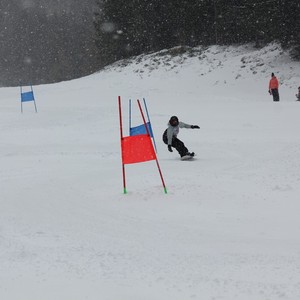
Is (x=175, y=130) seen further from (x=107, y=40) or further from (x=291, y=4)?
(x=107, y=40)

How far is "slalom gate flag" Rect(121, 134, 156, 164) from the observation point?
8516mm

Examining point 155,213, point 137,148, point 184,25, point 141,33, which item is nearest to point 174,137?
point 137,148

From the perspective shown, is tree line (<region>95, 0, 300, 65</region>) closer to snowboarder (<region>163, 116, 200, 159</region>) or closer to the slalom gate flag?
snowboarder (<region>163, 116, 200, 159</region>)

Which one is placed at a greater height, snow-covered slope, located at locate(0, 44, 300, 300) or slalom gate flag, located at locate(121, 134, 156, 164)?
slalom gate flag, located at locate(121, 134, 156, 164)

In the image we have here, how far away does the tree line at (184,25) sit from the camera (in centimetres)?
3019

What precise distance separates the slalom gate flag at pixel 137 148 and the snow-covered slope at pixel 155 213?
2.09 ft

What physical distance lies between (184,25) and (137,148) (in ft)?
119

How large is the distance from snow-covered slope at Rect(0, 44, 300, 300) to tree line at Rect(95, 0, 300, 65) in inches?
501

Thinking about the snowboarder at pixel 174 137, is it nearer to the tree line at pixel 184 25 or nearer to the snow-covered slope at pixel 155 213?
the snow-covered slope at pixel 155 213

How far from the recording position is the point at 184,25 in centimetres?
4312

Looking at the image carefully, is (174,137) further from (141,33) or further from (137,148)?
(141,33)

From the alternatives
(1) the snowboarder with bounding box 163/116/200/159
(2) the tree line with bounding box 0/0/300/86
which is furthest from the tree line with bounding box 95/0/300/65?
(1) the snowboarder with bounding box 163/116/200/159

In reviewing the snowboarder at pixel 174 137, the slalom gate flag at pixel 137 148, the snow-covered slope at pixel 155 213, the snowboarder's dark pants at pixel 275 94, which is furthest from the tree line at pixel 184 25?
the slalom gate flag at pixel 137 148

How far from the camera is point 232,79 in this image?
3159 cm
